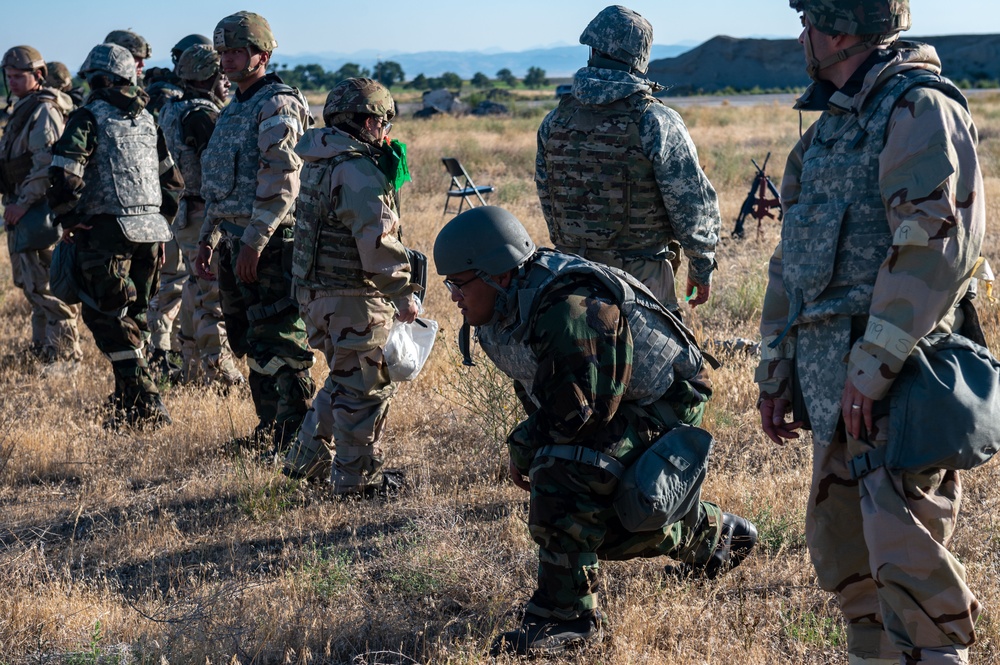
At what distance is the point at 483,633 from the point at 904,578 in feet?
5.11

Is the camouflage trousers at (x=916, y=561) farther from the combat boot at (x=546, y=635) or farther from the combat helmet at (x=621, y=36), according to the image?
the combat helmet at (x=621, y=36)

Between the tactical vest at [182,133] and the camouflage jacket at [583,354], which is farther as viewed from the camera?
the tactical vest at [182,133]

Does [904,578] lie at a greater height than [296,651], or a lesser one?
greater

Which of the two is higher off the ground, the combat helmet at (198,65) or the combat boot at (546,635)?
the combat helmet at (198,65)

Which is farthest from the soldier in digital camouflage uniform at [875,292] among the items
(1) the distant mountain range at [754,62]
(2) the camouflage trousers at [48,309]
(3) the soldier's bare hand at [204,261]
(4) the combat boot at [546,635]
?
(1) the distant mountain range at [754,62]

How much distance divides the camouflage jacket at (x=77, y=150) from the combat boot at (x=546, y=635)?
3910mm

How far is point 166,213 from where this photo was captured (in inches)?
272

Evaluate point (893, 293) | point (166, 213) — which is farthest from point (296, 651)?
point (166, 213)

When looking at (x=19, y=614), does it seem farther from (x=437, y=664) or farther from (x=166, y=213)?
(x=166, y=213)

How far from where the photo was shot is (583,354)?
127 inches

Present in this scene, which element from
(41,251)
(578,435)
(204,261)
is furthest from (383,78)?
(578,435)

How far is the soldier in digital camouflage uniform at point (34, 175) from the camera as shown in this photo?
Result: 7.12 meters

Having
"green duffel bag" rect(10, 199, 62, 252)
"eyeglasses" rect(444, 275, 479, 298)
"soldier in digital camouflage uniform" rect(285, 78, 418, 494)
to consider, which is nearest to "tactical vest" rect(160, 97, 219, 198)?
"green duffel bag" rect(10, 199, 62, 252)

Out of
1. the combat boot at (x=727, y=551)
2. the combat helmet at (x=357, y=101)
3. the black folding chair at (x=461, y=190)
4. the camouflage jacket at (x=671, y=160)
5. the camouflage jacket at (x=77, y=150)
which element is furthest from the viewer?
the black folding chair at (x=461, y=190)
